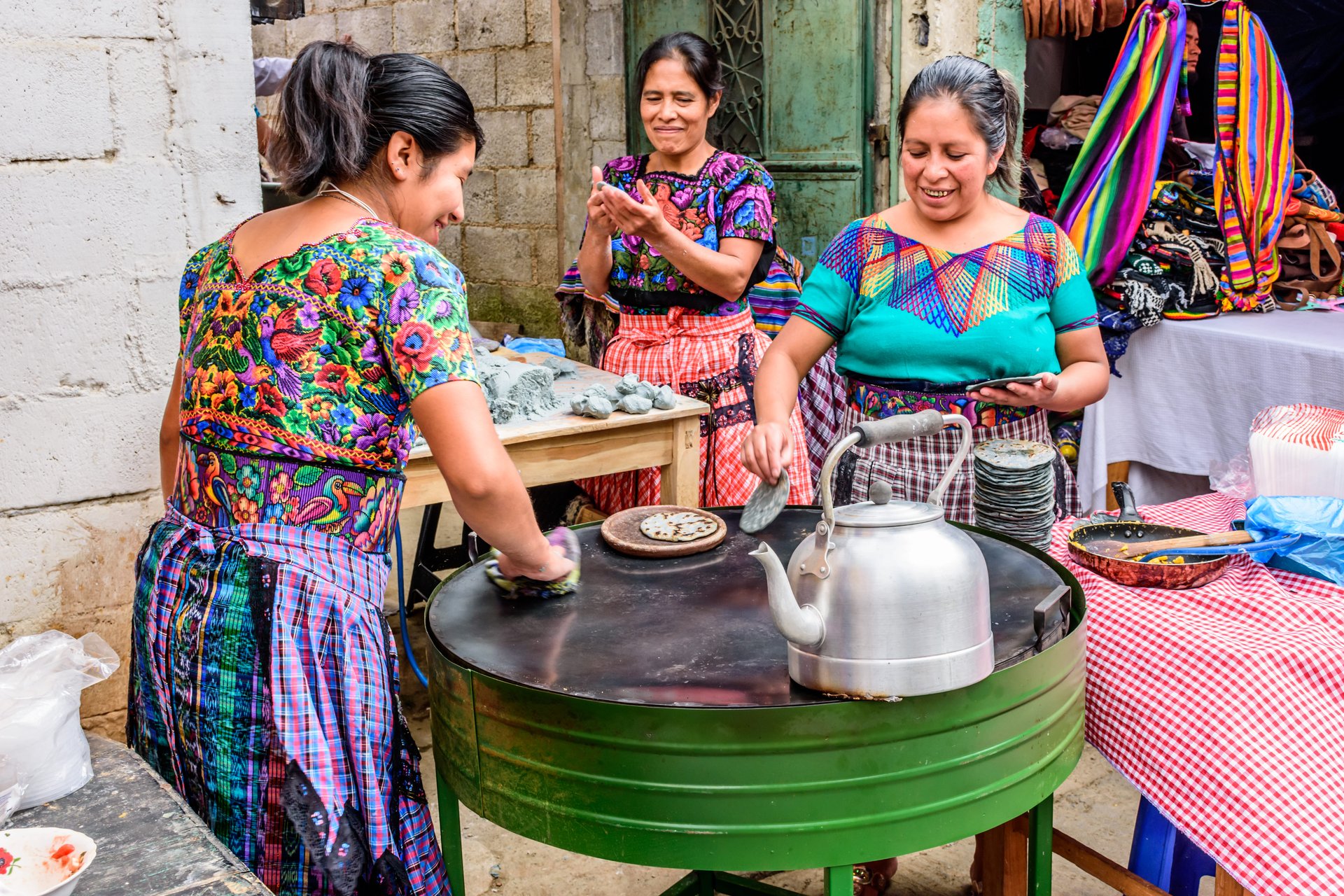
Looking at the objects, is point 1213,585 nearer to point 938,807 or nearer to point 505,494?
point 938,807

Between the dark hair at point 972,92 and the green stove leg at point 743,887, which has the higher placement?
the dark hair at point 972,92

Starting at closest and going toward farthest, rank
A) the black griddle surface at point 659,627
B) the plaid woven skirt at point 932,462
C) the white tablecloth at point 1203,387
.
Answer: the black griddle surface at point 659,627, the plaid woven skirt at point 932,462, the white tablecloth at point 1203,387

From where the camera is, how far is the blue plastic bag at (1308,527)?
2076 mm

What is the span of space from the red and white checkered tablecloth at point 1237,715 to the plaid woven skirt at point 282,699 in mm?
1198

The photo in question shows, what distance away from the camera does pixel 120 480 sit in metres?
2.97

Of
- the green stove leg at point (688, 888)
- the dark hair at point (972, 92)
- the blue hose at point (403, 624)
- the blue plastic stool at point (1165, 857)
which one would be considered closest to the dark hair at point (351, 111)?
the dark hair at point (972, 92)

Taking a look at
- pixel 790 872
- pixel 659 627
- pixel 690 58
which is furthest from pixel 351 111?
pixel 790 872

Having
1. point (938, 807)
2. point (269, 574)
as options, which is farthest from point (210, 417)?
point (938, 807)

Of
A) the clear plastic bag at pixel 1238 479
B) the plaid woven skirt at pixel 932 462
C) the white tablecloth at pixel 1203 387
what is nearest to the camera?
the clear plastic bag at pixel 1238 479

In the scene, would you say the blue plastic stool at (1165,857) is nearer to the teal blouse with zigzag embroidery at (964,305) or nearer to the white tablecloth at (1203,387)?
the teal blouse with zigzag embroidery at (964,305)

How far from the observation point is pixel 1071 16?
4621mm

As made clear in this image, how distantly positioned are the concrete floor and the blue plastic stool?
48 centimetres

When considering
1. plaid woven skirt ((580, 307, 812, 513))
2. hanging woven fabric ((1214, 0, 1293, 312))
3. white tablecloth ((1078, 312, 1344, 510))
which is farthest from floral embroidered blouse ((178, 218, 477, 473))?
hanging woven fabric ((1214, 0, 1293, 312))

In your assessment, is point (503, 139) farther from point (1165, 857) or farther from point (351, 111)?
point (1165, 857)
